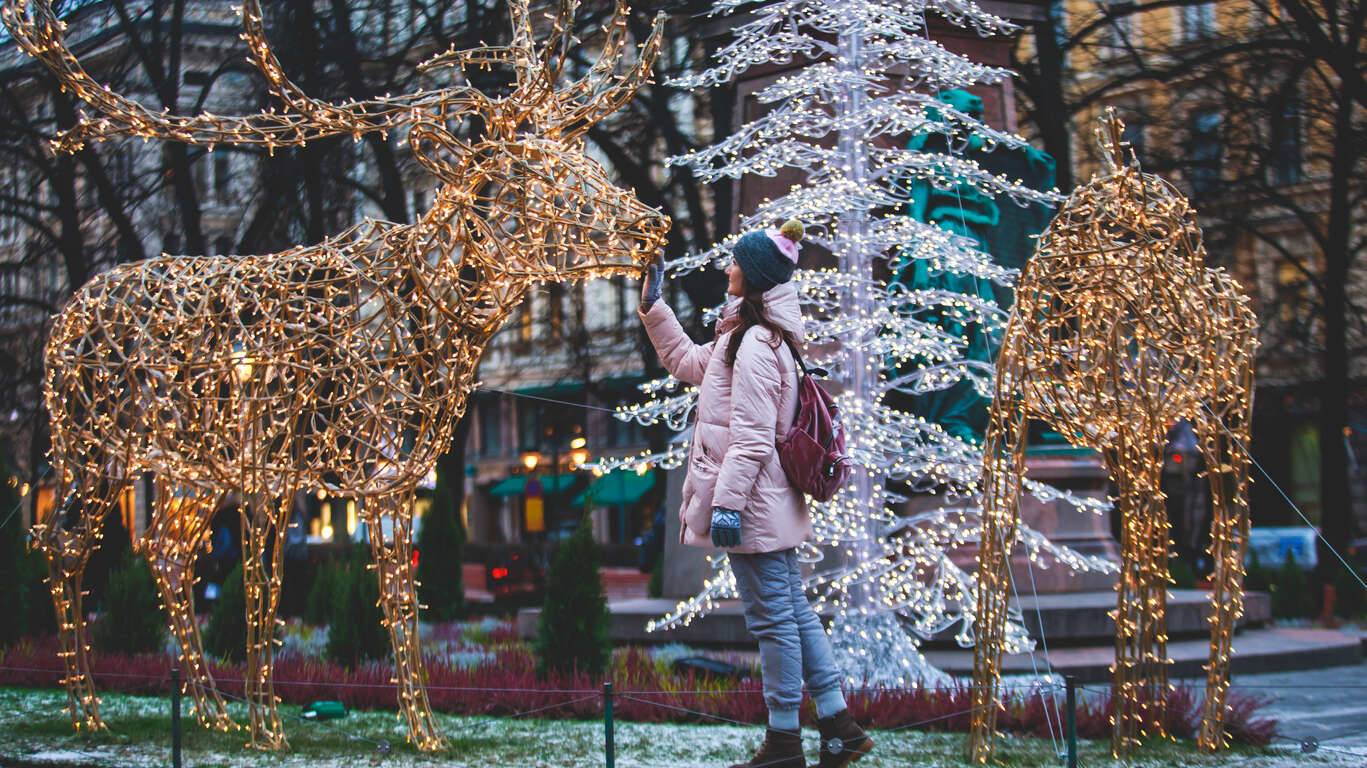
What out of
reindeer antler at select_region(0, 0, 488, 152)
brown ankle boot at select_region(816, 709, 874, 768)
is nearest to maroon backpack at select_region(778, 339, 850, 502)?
brown ankle boot at select_region(816, 709, 874, 768)

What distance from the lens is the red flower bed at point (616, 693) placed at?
21.8ft

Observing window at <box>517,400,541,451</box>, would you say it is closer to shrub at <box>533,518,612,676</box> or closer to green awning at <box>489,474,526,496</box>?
green awning at <box>489,474,526,496</box>

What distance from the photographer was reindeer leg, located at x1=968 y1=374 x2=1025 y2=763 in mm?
5812

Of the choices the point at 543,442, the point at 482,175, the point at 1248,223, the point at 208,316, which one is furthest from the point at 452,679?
the point at 543,442

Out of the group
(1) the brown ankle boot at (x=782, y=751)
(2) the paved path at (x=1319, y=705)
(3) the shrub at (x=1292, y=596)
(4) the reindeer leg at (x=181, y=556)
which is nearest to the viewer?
(1) the brown ankle boot at (x=782, y=751)

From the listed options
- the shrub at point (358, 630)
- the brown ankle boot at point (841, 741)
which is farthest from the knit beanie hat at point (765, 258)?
the shrub at point (358, 630)

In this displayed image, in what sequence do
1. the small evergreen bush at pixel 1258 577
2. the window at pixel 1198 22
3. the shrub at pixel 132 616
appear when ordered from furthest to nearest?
the window at pixel 1198 22 < the small evergreen bush at pixel 1258 577 < the shrub at pixel 132 616

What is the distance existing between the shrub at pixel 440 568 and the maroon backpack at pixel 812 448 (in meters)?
10.8

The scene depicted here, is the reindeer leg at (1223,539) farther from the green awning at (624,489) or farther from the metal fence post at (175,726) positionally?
the green awning at (624,489)

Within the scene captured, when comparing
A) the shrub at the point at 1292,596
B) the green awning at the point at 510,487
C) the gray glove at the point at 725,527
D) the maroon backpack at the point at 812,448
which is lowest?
the shrub at the point at 1292,596

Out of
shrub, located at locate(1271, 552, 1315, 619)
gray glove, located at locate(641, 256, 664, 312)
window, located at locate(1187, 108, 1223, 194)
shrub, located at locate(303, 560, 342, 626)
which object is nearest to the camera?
gray glove, located at locate(641, 256, 664, 312)

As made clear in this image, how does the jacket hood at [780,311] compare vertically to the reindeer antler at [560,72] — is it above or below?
below

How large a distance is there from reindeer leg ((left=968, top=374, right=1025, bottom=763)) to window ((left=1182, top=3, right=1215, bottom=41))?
12.5 metres

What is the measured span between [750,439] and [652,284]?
1.04 meters
